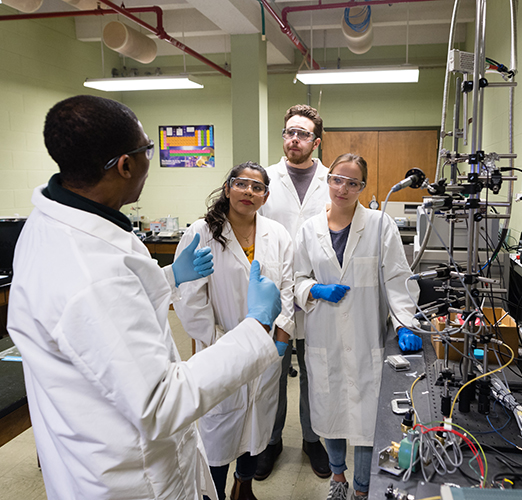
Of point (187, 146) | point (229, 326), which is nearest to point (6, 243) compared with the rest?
point (229, 326)

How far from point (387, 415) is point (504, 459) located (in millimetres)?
307

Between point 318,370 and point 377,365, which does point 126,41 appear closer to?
point 318,370

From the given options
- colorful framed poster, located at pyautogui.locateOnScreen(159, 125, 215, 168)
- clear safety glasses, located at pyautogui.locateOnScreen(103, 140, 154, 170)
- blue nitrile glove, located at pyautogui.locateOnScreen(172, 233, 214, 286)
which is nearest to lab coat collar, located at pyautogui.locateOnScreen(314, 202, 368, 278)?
blue nitrile glove, located at pyautogui.locateOnScreen(172, 233, 214, 286)

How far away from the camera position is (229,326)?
1806 mm

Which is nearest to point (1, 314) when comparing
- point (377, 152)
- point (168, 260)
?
point (168, 260)

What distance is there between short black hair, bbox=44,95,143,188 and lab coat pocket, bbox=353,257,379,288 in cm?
121

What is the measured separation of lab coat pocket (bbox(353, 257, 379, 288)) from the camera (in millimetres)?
1852

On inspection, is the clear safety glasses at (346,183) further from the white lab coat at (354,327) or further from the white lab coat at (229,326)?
the white lab coat at (229,326)

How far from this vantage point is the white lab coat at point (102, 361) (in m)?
0.75

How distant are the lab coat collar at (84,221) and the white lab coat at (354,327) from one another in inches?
44.6

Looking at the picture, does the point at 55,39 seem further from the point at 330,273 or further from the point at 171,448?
the point at 171,448

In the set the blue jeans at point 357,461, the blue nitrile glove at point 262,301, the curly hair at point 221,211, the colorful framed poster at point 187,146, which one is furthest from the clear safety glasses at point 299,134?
the colorful framed poster at point 187,146

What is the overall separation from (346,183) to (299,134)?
0.60 meters

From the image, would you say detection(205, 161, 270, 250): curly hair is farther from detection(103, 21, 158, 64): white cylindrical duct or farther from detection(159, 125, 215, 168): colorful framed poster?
detection(159, 125, 215, 168): colorful framed poster
